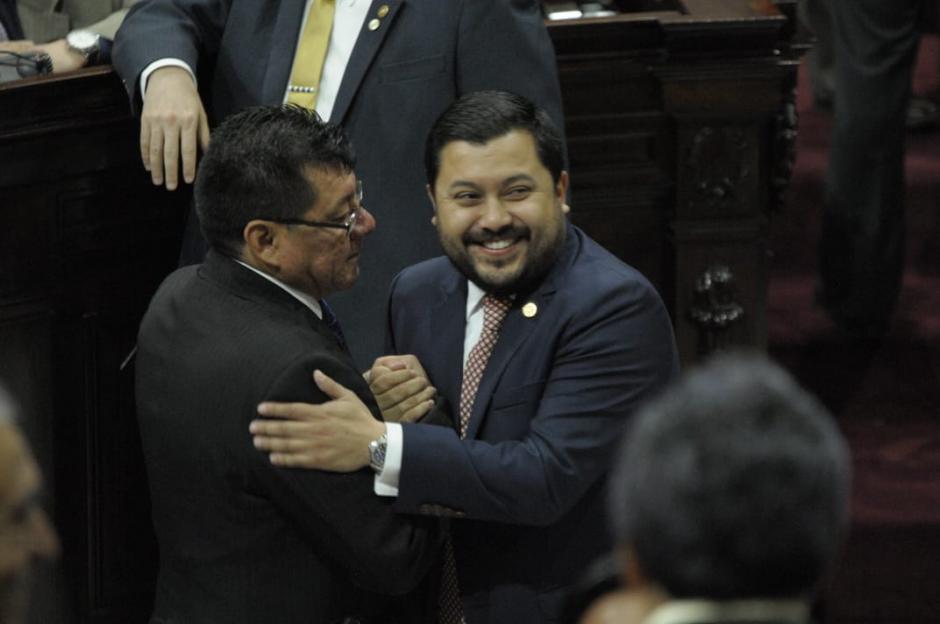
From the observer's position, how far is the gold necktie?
342 cm

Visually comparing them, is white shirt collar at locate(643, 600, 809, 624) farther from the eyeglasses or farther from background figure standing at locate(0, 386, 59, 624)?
the eyeglasses

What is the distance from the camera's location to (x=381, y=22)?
11.1 ft

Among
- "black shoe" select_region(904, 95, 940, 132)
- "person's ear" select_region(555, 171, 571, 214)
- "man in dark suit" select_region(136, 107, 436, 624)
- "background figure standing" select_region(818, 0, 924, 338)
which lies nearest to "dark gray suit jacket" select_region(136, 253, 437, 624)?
"man in dark suit" select_region(136, 107, 436, 624)

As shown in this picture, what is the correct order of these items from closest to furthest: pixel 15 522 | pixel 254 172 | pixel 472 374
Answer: pixel 15 522
pixel 254 172
pixel 472 374

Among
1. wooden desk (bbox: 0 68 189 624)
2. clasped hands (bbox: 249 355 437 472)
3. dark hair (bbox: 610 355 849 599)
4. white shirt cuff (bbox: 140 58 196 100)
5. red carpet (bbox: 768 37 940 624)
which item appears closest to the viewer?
dark hair (bbox: 610 355 849 599)

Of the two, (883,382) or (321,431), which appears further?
(883,382)

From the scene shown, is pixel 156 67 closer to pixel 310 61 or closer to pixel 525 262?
pixel 310 61

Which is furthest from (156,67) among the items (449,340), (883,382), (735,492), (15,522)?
(883,382)

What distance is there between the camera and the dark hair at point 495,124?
9.30ft

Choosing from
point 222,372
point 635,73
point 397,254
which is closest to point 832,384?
point 635,73

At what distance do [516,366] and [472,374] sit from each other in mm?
95

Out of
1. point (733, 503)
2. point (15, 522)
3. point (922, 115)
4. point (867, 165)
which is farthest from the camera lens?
point (922, 115)

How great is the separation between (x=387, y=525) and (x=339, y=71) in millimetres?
1033

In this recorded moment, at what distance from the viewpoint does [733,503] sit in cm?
138
